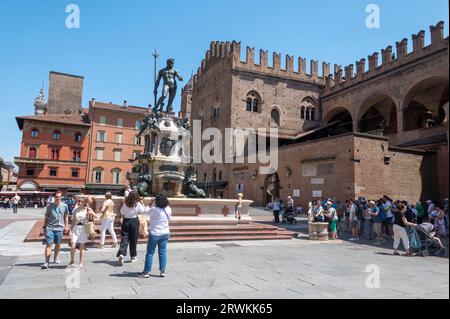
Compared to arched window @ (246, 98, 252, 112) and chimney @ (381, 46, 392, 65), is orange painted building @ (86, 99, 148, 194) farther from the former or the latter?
chimney @ (381, 46, 392, 65)

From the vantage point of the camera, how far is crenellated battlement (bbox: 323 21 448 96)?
89.2 ft

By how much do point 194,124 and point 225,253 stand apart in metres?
40.5

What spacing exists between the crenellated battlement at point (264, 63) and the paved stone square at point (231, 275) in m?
31.8

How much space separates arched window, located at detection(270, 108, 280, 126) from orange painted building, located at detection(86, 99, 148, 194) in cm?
2027

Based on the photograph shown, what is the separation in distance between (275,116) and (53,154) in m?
31.1

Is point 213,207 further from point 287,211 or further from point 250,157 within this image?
point 250,157

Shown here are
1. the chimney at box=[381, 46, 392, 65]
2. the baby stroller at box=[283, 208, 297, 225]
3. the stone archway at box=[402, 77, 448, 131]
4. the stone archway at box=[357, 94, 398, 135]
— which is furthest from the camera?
the stone archway at box=[357, 94, 398, 135]

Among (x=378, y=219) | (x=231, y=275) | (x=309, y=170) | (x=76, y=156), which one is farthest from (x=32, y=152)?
(x=231, y=275)

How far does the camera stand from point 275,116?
4022cm

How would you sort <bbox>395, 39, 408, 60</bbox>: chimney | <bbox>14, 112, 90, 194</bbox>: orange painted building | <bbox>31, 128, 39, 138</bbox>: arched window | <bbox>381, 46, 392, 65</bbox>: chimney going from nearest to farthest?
<bbox>395, 39, 408, 60</bbox>: chimney < <bbox>381, 46, 392, 65</bbox>: chimney < <bbox>14, 112, 90, 194</bbox>: orange painted building < <bbox>31, 128, 39, 138</bbox>: arched window

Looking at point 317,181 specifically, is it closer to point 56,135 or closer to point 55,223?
point 55,223

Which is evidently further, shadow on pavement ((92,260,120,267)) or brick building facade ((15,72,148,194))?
brick building facade ((15,72,148,194))

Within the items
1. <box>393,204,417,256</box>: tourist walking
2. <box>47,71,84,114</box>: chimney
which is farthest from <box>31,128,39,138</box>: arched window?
<box>393,204,417,256</box>: tourist walking
